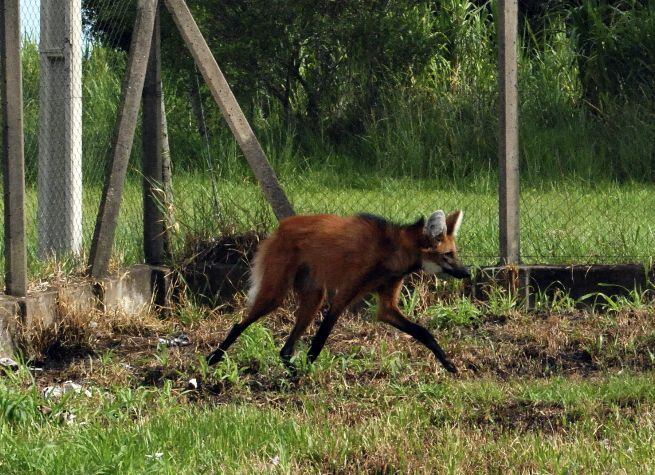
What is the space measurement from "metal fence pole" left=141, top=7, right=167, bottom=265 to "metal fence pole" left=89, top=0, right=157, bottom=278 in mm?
235

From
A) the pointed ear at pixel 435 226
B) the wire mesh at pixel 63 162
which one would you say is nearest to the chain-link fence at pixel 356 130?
the wire mesh at pixel 63 162

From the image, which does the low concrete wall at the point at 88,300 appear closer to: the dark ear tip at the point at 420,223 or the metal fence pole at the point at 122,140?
the metal fence pole at the point at 122,140

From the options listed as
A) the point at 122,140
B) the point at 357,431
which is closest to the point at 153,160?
the point at 122,140

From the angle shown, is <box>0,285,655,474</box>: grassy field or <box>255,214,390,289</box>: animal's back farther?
<box>255,214,390,289</box>: animal's back

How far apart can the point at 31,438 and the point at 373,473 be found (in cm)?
136

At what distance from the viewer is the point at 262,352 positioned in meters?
5.81

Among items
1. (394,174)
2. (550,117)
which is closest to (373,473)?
(394,174)

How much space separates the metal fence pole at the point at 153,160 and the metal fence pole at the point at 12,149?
3.94ft

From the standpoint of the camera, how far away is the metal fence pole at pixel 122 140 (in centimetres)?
656

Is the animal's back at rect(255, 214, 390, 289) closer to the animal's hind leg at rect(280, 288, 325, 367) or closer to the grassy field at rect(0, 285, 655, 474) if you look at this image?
the animal's hind leg at rect(280, 288, 325, 367)

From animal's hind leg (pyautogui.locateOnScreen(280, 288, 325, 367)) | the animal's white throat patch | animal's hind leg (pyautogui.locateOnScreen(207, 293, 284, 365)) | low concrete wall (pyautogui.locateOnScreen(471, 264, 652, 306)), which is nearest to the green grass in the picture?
animal's hind leg (pyautogui.locateOnScreen(280, 288, 325, 367))

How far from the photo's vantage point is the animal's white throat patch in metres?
5.80

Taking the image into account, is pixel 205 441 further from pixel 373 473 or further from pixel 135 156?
pixel 135 156

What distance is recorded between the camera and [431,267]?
582 cm
